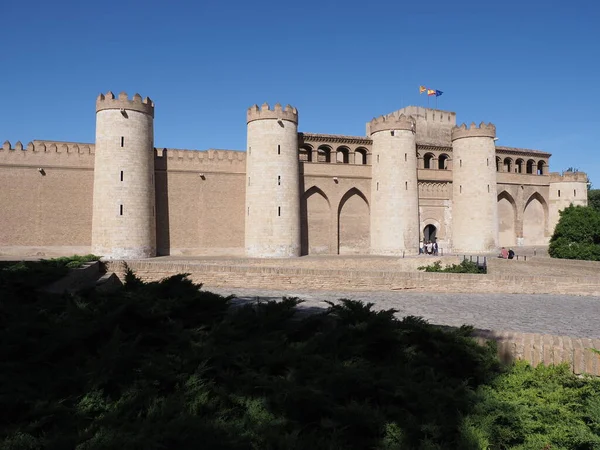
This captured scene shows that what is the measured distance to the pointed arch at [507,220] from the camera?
106 feet

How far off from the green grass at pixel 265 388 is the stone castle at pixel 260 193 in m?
18.8

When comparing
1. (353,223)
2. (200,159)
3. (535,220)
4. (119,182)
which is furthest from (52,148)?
(535,220)

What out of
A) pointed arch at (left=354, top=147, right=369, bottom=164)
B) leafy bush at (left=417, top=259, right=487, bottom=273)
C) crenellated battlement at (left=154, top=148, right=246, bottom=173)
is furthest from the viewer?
pointed arch at (left=354, top=147, right=369, bottom=164)

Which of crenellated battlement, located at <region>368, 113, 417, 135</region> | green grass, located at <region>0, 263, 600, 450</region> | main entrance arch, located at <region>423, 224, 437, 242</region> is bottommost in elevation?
green grass, located at <region>0, 263, 600, 450</region>

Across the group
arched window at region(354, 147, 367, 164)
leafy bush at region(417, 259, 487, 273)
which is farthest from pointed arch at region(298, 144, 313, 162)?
leafy bush at region(417, 259, 487, 273)

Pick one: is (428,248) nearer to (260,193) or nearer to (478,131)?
(478,131)

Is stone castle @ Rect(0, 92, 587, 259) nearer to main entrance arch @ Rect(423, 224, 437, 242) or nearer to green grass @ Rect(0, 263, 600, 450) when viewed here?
main entrance arch @ Rect(423, 224, 437, 242)

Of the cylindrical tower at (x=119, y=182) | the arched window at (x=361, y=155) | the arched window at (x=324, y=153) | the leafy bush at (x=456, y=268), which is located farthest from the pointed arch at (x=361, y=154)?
the cylindrical tower at (x=119, y=182)

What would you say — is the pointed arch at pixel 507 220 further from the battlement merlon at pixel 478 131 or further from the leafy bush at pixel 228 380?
the leafy bush at pixel 228 380

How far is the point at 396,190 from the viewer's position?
27109 millimetres

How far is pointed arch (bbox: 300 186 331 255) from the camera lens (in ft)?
89.5

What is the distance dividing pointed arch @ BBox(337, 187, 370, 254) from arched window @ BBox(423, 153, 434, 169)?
5827 mm

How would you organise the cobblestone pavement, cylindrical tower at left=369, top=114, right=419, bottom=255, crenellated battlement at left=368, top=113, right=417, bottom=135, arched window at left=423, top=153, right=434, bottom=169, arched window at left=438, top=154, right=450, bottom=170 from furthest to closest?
arched window at left=423, top=153, right=434, bottom=169 → arched window at left=438, top=154, right=450, bottom=170 → crenellated battlement at left=368, top=113, right=417, bottom=135 → cylindrical tower at left=369, top=114, right=419, bottom=255 → the cobblestone pavement

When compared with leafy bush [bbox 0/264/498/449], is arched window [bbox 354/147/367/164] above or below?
above
